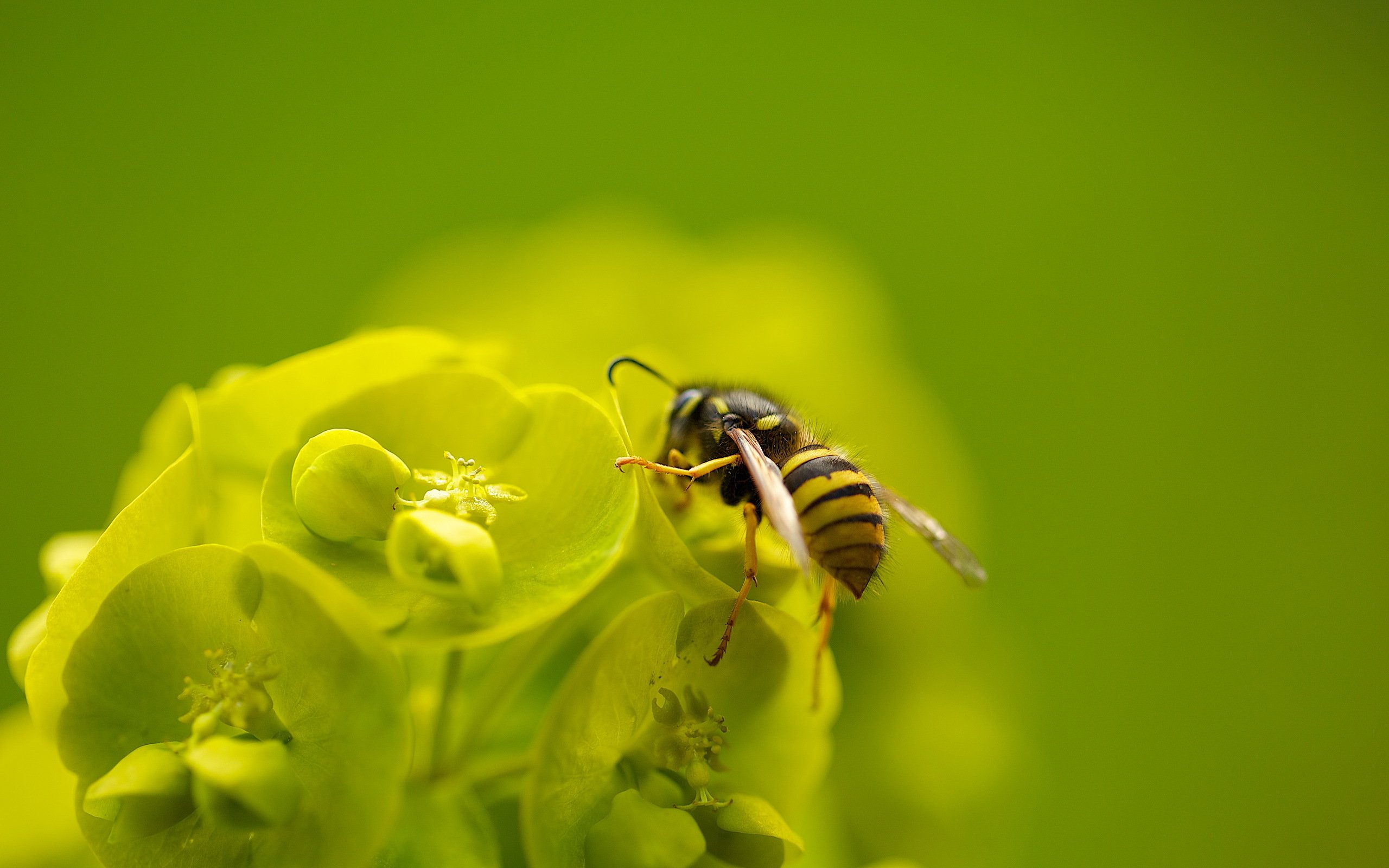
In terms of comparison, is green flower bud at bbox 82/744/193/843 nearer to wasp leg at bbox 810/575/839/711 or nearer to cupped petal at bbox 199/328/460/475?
cupped petal at bbox 199/328/460/475

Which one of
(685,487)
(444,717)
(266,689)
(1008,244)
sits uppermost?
(1008,244)

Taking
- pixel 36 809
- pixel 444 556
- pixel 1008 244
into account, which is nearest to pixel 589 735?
pixel 444 556

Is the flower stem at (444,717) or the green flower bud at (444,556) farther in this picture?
the flower stem at (444,717)

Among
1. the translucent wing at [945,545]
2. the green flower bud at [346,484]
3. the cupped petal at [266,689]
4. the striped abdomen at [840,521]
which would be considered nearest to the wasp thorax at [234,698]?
the cupped petal at [266,689]

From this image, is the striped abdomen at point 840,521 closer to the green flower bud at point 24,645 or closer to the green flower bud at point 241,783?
the green flower bud at point 241,783

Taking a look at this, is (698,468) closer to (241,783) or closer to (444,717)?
(444,717)

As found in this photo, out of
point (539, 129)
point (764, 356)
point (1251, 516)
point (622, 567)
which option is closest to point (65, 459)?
point (539, 129)

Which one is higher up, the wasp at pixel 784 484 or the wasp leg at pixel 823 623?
the wasp at pixel 784 484
